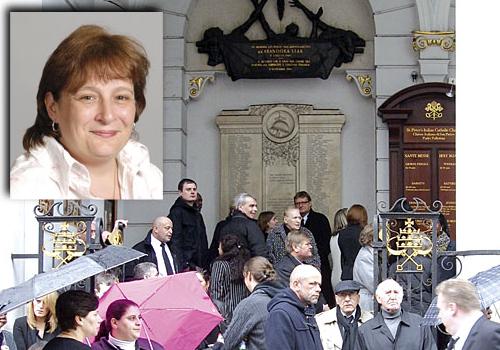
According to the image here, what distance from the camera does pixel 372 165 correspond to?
69.2 ft

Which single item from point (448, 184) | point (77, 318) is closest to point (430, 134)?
point (448, 184)

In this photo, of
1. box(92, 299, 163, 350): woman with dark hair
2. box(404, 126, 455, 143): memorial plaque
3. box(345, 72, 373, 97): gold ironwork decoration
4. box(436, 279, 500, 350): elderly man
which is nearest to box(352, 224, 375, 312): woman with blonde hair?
box(92, 299, 163, 350): woman with dark hair

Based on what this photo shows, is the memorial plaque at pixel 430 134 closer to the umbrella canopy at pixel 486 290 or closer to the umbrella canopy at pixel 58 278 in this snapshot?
the umbrella canopy at pixel 486 290

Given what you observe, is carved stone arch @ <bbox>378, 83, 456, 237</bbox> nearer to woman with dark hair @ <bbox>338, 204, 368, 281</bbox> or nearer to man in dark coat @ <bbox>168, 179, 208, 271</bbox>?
woman with dark hair @ <bbox>338, 204, 368, 281</bbox>

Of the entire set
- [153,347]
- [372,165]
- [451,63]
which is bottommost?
[153,347]

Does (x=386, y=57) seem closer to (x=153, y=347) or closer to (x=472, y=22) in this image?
(x=472, y=22)

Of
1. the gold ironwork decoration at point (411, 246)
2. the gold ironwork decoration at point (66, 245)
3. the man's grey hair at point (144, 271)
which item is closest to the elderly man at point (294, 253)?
the gold ironwork decoration at point (411, 246)

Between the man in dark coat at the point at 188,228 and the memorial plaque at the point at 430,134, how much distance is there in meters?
4.57

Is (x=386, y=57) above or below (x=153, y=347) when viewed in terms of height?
above

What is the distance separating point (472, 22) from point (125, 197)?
545 centimetres

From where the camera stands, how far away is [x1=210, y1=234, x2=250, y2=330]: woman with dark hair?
43.2 ft

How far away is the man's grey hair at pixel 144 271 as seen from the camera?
13.4m

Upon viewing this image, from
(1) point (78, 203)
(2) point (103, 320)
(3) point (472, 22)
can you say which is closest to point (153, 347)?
(2) point (103, 320)

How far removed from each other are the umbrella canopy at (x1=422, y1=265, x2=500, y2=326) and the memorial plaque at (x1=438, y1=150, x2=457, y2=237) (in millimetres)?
10007
